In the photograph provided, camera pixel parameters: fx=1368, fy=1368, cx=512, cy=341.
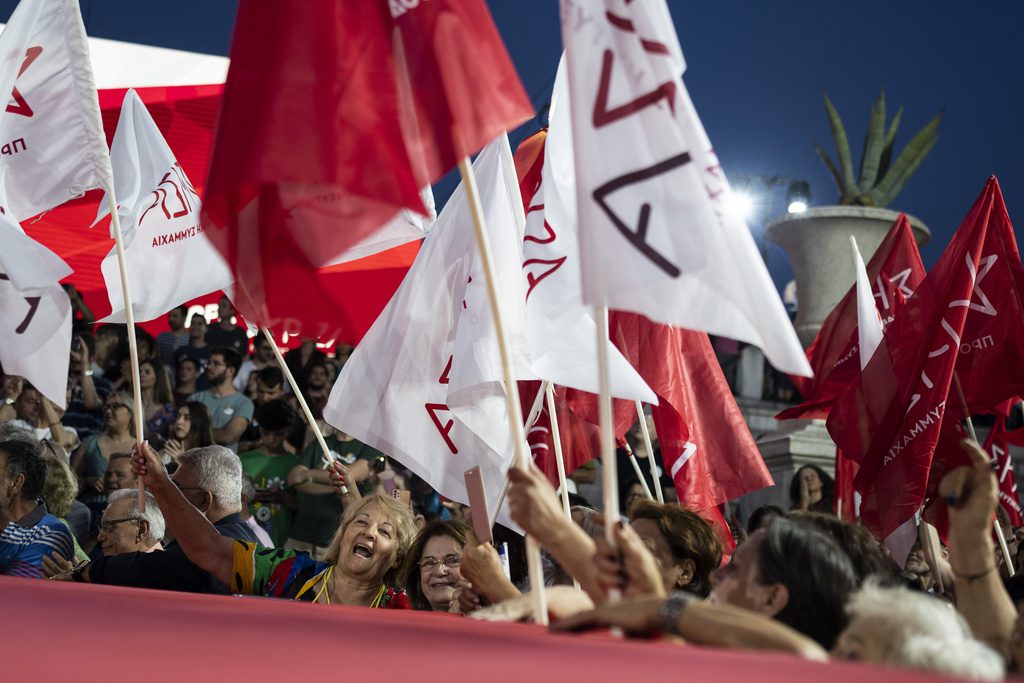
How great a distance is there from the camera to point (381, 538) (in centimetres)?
544

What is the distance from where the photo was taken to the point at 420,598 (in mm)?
5523

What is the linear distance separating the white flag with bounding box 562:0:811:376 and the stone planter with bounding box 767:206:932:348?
10295mm

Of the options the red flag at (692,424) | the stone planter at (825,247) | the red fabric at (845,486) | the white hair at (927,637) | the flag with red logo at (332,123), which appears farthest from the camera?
the stone planter at (825,247)

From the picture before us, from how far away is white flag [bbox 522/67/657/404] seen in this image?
4.69 meters

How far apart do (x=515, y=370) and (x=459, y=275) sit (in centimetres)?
78

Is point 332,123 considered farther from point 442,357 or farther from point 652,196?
point 442,357

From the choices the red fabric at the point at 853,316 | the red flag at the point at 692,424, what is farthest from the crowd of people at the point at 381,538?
the red fabric at the point at 853,316

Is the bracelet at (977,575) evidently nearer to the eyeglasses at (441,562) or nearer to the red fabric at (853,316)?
the eyeglasses at (441,562)

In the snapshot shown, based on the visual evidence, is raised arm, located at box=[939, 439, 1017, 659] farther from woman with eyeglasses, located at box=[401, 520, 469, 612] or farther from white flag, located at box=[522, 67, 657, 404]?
woman with eyeglasses, located at box=[401, 520, 469, 612]

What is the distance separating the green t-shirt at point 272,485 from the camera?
7902 mm

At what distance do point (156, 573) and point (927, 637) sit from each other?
338 cm

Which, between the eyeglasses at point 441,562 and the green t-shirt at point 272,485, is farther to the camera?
the green t-shirt at point 272,485

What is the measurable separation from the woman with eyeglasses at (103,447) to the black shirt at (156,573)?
109 inches

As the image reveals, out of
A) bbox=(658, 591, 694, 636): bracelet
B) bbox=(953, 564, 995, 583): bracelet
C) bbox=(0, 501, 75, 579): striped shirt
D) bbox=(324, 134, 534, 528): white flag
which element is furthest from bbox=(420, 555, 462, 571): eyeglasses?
bbox=(658, 591, 694, 636): bracelet
